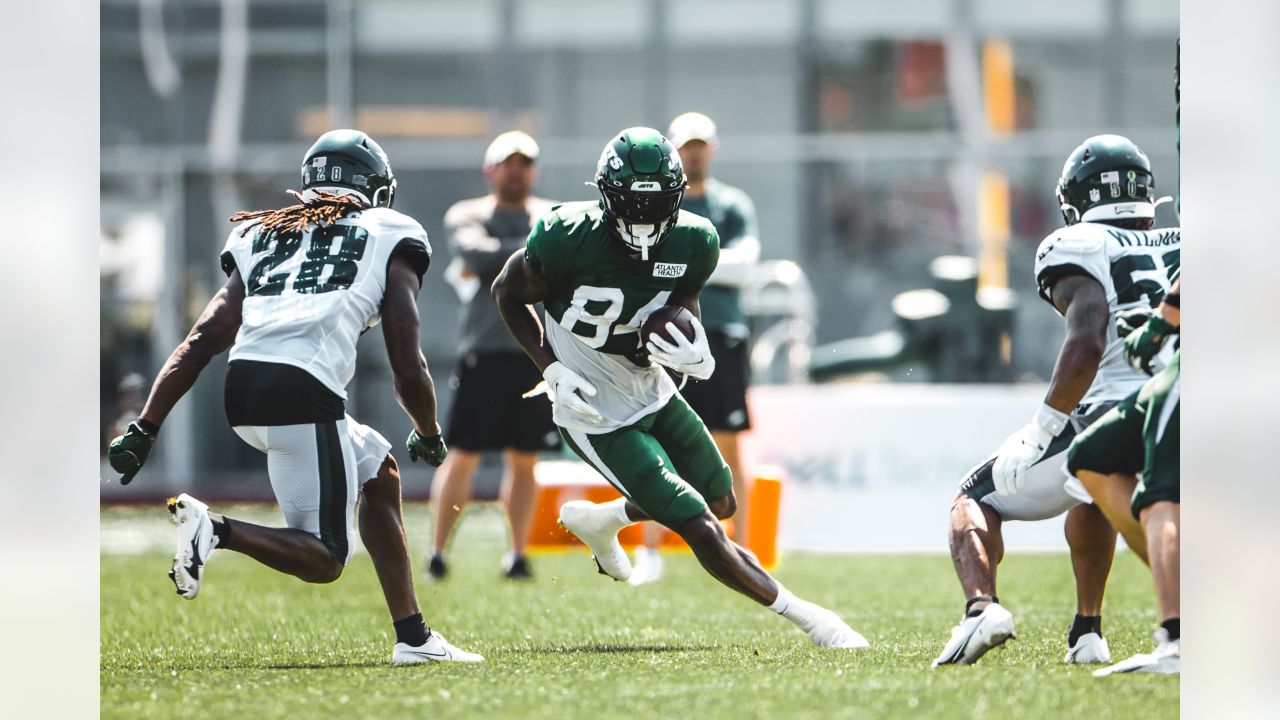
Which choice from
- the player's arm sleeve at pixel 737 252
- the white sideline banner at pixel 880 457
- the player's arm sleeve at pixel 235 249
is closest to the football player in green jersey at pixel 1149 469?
the player's arm sleeve at pixel 235 249

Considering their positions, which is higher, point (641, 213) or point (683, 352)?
point (641, 213)

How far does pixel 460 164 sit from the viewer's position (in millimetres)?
14008

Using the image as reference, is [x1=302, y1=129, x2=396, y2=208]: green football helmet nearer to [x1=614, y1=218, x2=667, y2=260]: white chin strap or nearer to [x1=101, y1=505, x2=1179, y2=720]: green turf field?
[x1=614, y1=218, x2=667, y2=260]: white chin strap

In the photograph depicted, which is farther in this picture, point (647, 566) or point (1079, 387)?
point (647, 566)

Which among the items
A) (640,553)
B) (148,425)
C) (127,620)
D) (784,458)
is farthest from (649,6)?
(148,425)

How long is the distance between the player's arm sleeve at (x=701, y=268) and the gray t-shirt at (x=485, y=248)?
2.39 m

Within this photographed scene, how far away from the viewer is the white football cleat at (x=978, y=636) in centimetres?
421

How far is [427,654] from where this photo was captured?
179 inches

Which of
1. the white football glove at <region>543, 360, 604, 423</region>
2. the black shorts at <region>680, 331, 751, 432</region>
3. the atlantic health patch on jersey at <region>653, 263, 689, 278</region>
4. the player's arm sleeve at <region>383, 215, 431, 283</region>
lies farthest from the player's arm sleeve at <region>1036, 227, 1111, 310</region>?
the black shorts at <region>680, 331, 751, 432</region>

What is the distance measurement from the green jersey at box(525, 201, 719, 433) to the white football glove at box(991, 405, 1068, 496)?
98cm

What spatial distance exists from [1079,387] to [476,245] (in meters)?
3.44

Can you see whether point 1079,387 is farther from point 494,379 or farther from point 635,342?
point 494,379

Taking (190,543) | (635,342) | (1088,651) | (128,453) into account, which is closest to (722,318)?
(635,342)
